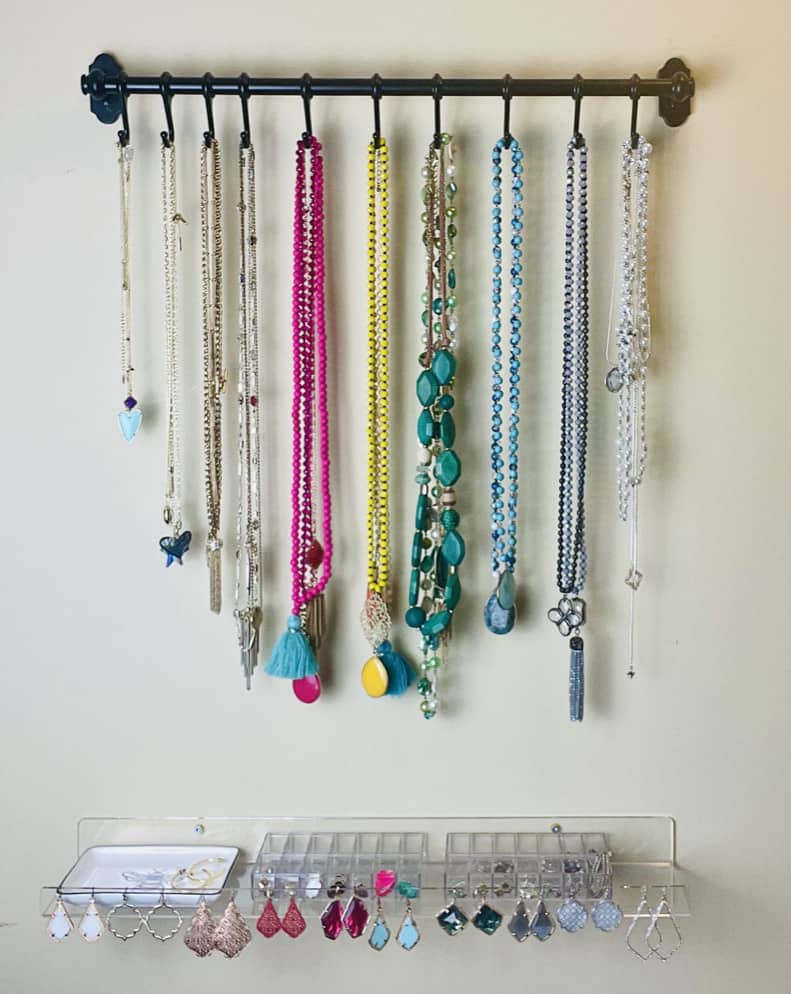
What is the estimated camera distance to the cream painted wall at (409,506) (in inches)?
39.9

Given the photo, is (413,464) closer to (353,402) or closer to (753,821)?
(353,402)

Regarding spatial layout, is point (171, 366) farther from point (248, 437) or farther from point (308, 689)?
point (308, 689)

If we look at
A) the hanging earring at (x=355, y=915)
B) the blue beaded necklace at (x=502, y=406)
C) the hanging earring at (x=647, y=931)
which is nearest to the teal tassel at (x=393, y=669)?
the blue beaded necklace at (x=502, y=406)

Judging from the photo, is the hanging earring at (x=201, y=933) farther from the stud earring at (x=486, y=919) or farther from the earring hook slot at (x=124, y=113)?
the earring hook slot at (x=124, y=113)

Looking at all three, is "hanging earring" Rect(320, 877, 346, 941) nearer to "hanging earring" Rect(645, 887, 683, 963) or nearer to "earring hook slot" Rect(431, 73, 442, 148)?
"hanging earring" Rect(645, 887, 683, 963)

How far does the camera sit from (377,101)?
95cm

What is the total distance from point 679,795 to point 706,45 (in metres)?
0.88

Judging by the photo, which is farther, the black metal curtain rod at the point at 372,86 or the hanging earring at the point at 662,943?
the hanging earring at the point at 662,943

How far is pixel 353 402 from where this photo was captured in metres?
1.05

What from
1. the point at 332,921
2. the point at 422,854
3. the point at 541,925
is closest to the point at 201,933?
the point at 332,921

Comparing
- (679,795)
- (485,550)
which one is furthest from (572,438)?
(679,795)

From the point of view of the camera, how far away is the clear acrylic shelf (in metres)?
1.00

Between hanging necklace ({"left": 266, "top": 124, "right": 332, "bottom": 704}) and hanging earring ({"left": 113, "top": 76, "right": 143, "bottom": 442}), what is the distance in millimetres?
190

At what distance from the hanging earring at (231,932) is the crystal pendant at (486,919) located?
0.25 metres
